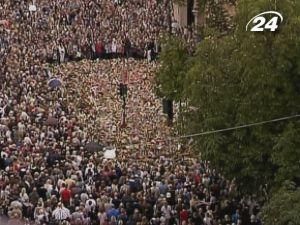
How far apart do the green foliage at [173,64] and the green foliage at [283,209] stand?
9.22m

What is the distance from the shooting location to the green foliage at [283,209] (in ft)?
67.4

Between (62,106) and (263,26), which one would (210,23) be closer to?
(62,106)

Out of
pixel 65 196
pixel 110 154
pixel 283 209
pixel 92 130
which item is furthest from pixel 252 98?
pixel 92 130

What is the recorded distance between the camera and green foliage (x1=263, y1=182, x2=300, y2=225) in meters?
20.5

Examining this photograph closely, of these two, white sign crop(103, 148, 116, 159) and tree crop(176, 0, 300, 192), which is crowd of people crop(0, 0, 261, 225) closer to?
white sign crop(103, 148, 116, 159)

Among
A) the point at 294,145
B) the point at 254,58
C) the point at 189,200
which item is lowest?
the point at 189,200

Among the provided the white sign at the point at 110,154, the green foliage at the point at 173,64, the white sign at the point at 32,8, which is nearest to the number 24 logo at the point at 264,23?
the white sign at the point at 110,154

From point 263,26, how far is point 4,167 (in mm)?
8194

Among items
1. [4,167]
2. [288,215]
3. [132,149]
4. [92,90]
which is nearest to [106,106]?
[92,90]

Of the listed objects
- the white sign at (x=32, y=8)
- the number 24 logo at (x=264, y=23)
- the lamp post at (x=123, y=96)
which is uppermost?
the white sign at (x=32, y=8)

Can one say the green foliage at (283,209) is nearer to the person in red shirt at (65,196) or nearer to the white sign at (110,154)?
the person in red shirt at (65,196)

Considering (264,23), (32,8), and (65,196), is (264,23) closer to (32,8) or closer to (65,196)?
(65,196)

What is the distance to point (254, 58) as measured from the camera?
23453 millimetres

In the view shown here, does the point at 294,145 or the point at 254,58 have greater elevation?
the point at 254,58
